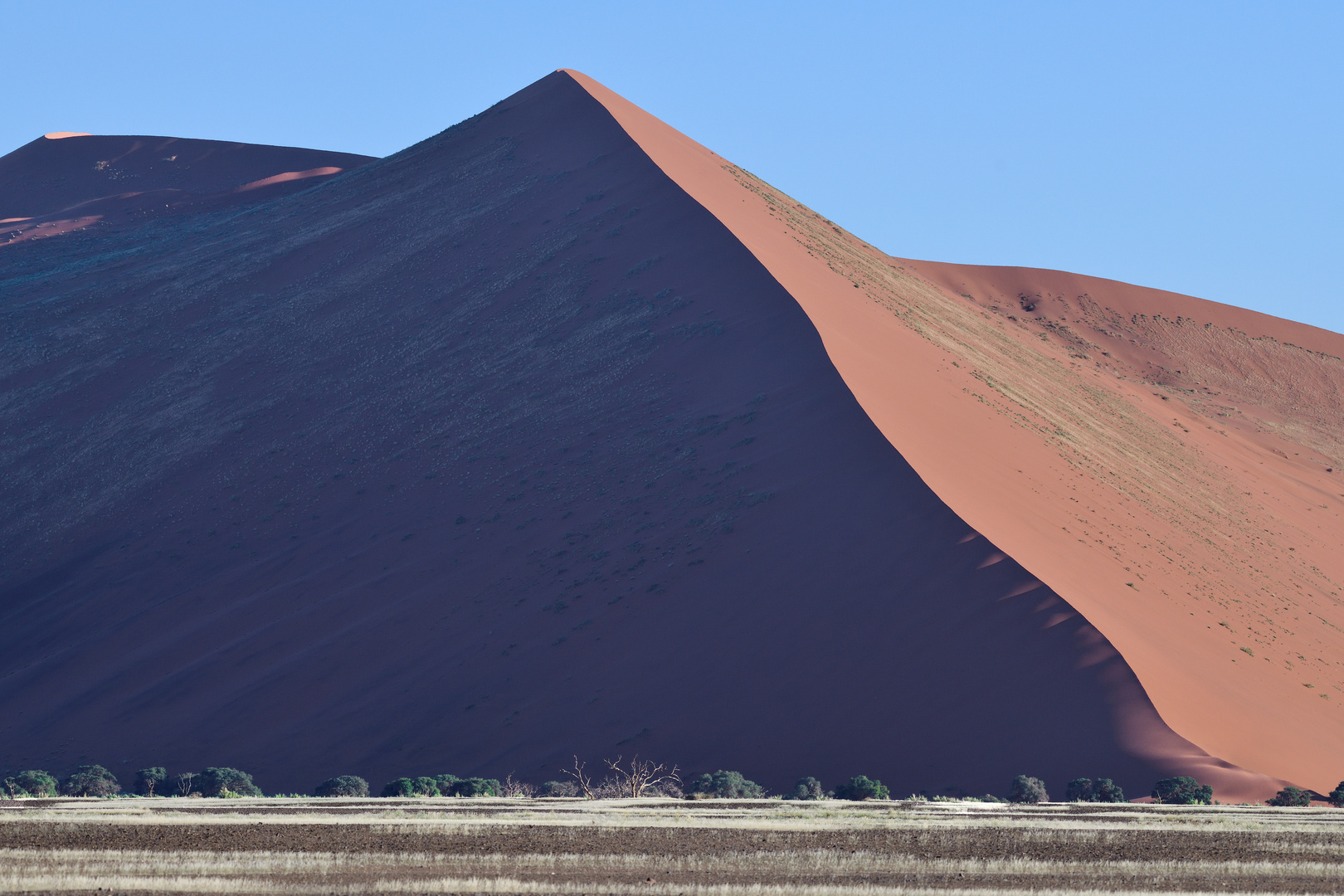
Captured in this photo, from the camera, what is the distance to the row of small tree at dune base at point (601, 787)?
21.4 metres

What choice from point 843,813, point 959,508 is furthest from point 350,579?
point 843,813

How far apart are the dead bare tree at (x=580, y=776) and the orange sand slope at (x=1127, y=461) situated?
908 centimetres

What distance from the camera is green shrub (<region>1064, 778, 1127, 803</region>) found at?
21234mm

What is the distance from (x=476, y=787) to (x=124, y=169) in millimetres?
84498

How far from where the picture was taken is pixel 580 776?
80.6ft

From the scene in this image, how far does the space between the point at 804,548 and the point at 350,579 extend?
1188 cm

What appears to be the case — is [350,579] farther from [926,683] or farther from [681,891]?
[681,891]

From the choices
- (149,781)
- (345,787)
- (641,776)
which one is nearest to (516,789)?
(641,776)

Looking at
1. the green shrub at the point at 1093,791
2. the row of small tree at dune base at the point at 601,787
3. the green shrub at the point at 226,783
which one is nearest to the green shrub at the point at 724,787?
the row of small tree at dune base at the point at 601,787

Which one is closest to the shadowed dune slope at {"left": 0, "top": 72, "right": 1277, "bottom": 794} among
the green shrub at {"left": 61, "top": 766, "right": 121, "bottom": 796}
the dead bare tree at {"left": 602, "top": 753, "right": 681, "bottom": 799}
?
the dead bare tree at {"left": 602, "top": 753, "right": 681, "bottom": 799}

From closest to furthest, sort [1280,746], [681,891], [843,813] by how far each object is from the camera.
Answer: [681,891] < [843,813] < [1280,746]

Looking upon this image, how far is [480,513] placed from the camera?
34875 mm

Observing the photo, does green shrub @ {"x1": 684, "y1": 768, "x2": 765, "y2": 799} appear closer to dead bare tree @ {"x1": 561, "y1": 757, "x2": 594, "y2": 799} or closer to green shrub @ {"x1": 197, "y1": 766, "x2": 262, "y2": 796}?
dead bare tree @ {"x1": 561, "y1": 757, "x2": 594, "y2": 799}

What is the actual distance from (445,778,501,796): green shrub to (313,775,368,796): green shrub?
1.73 meters
